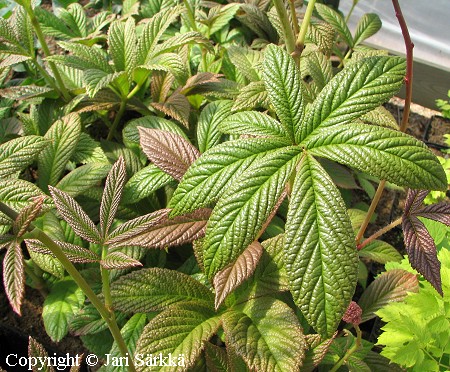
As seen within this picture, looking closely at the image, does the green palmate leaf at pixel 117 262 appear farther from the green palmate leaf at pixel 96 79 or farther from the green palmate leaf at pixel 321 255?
the green palmate leaf at pixel 96 79

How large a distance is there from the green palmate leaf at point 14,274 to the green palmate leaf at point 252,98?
0.72 metres

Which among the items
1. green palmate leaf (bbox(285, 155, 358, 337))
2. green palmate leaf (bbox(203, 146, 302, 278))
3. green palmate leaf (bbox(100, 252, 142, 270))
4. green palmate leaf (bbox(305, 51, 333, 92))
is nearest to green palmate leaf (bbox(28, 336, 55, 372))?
green palmate leaf (bbox(100, 252, 142, 270))

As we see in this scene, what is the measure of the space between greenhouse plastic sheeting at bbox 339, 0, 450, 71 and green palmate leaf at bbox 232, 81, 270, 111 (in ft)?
5.64

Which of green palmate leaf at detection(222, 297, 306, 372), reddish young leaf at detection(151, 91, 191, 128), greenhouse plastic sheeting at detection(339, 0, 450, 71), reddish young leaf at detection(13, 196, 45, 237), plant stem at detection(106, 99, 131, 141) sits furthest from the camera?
greenhouse plastic sheeting at detection(339, 0, 450, 71)

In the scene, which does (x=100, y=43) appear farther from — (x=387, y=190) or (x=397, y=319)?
(x=397, y=319)

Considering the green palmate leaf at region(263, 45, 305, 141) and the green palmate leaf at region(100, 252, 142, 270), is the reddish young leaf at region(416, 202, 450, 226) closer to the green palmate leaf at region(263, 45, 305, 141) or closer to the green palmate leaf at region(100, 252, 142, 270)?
the green palmate leaf at region(263, 45, 305, 141)

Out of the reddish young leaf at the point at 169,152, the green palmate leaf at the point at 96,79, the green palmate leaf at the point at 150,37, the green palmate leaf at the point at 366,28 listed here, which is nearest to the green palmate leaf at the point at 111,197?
the reddish young leaf at the point at 169,152

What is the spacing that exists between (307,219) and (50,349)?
0.97 metres

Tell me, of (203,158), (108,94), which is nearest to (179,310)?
(203,158)

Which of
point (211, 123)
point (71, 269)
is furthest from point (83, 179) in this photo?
point (71, 269)

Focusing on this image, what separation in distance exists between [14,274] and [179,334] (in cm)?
37

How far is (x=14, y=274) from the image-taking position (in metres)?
0.78

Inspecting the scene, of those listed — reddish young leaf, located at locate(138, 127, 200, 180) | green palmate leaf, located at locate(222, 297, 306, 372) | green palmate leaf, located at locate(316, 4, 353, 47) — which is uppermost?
green palmate leaf, located at locate(316, 4, 353, 47)

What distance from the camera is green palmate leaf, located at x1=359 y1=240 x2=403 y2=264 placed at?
1.42 m
